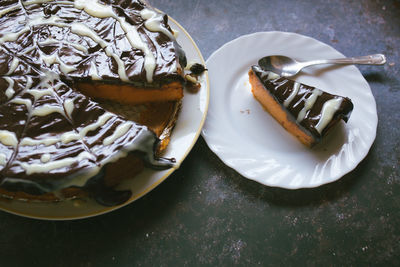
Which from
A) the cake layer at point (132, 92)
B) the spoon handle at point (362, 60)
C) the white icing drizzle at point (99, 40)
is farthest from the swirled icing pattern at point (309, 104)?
the white icing drizzle at point (99, 40)

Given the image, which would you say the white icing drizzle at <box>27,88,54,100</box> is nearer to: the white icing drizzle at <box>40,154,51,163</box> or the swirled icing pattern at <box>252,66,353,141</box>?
the white icing drizzle at <box>40,154,51,163</box>

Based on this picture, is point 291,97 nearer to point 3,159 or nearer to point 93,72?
point 93,72

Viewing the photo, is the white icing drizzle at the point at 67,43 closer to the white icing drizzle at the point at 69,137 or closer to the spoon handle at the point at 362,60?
the white icing drizzle at the point at 69,137

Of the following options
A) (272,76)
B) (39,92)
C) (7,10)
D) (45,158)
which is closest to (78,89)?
(39,92)

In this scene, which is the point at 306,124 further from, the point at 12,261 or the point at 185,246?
the point at 12,261

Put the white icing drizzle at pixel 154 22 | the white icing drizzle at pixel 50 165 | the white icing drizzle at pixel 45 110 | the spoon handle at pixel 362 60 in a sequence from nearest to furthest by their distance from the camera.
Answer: the white icing drizzle at pixel 50 165 → the white icing drizzle at pixel 45 110 → the white icing drizzle at pixel 154 22 → the spoon handle at pixel 362 60

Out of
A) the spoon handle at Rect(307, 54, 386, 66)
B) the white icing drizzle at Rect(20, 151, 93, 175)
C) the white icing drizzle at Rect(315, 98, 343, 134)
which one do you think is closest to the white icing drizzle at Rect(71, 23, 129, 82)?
the white icing drizzle at Rect(20, 151, 93, 175)
